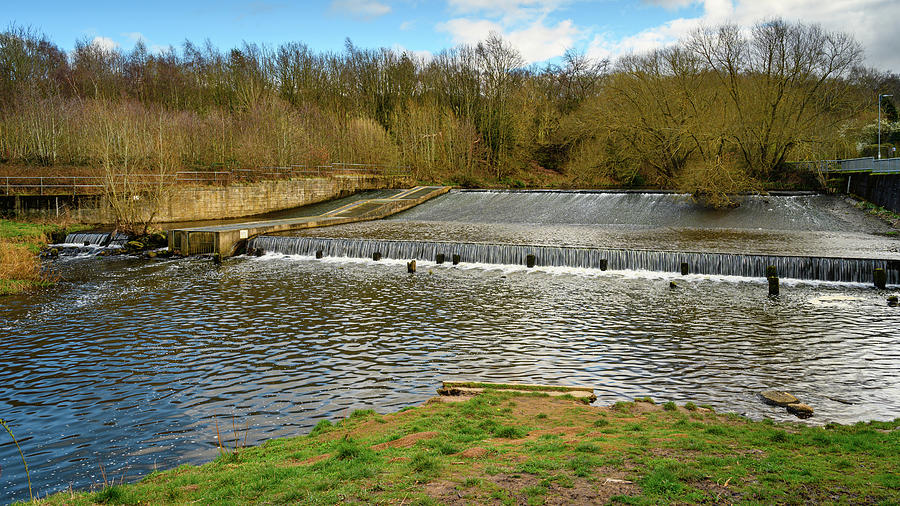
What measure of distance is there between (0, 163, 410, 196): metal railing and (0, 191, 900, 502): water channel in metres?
13.1

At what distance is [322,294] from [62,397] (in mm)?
9231

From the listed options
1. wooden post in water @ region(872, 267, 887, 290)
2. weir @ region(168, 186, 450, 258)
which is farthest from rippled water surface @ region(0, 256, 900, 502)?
weir @ region(168, 186, 450, 258)

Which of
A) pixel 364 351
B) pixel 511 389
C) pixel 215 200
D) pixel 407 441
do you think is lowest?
pixel 364 351

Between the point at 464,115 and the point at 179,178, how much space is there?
26023mm

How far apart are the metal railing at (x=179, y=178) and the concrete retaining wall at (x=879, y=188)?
3125 centimetres

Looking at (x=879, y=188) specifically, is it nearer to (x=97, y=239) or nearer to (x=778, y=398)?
(x=778, y=398)

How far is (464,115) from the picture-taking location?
57.3 m

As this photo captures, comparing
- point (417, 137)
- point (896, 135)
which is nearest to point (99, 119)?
point (417, 137)

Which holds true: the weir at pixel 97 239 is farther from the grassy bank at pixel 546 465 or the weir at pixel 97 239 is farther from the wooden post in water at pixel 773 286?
the wooden post in water at pixel 773 286

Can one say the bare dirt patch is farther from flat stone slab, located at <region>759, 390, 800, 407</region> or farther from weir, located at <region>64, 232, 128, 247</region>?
weir, located at <region>64, 232, 128, 247</region>

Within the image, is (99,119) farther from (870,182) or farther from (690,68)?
(870,182)

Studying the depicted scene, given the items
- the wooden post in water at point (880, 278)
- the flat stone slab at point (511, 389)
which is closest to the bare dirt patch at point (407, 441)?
the flat stone slab at point (511, 389)

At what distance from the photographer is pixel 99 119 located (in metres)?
37.1

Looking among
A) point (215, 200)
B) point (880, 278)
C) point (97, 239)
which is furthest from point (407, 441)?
point (215, 200)
